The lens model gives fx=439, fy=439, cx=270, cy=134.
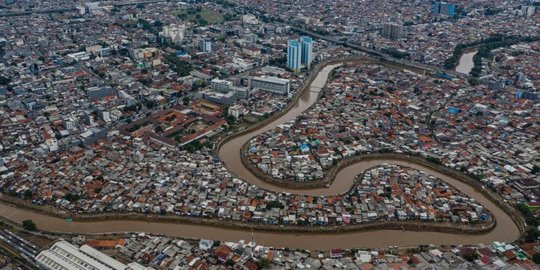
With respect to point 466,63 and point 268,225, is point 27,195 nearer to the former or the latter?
point 268,225

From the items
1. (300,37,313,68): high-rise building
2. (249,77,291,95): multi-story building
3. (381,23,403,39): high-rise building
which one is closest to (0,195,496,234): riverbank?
(249,77,291,95): multi-story building

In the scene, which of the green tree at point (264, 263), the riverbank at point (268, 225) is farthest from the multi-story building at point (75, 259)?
the green tree at point (264, 263)

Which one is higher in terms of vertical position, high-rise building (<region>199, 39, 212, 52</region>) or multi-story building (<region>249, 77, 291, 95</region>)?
high-rise building (<region>199, 39, 212, 52</region>)

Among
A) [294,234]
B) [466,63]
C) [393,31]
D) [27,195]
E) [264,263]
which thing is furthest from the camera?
[393,31]

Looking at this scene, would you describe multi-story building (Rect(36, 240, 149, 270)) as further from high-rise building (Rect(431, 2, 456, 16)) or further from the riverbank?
high-rise building (Rect(431, 2, 456, 16))

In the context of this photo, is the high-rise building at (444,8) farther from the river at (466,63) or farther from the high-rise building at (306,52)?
the high-rise building at (306,52)

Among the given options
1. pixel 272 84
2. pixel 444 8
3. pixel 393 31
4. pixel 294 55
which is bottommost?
pixel 272 84

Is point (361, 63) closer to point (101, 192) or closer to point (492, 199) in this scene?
point (492, 199)

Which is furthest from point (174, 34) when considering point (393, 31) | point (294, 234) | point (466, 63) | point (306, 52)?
point (294, 234)
